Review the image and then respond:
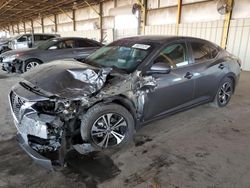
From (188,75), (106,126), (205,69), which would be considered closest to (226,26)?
(205,69)

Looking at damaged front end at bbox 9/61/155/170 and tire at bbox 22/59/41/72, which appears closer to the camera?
damaged front end at bbox 9/61/155/170

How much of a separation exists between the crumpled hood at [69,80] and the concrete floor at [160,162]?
0.81m

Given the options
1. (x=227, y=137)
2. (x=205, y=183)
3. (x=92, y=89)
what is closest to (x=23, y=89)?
(x=92, y=89)

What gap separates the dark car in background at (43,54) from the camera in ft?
23.2

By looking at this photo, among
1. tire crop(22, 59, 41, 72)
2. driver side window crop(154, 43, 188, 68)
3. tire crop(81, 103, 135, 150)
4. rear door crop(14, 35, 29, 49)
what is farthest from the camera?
rear door crop(14, 35, 29, 49)

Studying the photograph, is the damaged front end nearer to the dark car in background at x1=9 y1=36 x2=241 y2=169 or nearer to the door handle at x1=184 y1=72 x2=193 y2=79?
the dark car in background at x1=9 y1=36 x2=241 y2=169

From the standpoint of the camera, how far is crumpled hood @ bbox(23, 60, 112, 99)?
2.38 m

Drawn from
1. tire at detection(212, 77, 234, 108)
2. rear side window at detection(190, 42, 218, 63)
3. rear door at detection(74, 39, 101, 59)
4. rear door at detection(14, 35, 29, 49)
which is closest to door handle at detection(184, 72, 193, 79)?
rear side window at detection(190, 42, 218, 63)

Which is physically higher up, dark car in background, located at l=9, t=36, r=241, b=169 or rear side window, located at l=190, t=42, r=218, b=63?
rear side window, located at l=190, t=42, r=218, b=63

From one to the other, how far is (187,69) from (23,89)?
2.25 m

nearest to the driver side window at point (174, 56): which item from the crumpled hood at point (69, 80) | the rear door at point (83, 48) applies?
the crumpled hood at point (69, 80)

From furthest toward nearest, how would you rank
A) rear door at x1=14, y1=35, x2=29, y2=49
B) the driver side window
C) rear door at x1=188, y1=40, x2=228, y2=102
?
rear door at x1=14, y1=35, x2=29, y2=49
rear door at x1=188, y1=40, x2=228, y2=102
the driver side window

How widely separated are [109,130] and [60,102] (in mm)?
717

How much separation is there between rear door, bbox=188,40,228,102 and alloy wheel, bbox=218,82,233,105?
1.00ft
